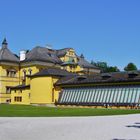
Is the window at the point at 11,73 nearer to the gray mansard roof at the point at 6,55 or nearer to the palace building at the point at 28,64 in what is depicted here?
the palace building at the point at 28,64

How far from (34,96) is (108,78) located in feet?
49.2

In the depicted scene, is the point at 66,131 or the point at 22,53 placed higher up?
the point at 22,53

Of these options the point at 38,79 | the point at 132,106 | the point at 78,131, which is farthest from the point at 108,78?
the point at 78,131

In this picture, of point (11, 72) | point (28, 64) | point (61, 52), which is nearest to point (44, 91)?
point (28, 64)

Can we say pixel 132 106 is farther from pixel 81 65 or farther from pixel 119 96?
pixel 81 65

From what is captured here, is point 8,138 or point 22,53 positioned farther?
point 22,53

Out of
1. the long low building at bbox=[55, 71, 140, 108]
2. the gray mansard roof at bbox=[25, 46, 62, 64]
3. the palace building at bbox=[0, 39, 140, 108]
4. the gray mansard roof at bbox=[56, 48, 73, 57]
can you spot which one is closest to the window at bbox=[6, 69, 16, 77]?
the palace building at bbox=[0, 39, 140, 108]

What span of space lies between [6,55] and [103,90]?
109 feet

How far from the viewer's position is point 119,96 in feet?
160

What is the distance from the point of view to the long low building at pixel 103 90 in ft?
156

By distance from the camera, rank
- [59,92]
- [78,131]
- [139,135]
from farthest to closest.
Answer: [59,92] < [78,131] < [139,135]

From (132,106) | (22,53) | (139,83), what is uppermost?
(22,53)

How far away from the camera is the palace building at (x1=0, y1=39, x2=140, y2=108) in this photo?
49000mm

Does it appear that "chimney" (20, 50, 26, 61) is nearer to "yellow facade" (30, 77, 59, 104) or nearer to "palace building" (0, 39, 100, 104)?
"palace building" (0, 39, 100, 104)
